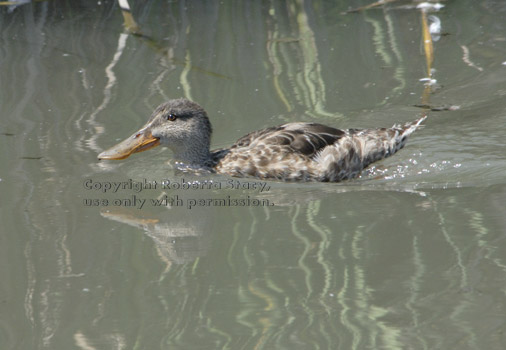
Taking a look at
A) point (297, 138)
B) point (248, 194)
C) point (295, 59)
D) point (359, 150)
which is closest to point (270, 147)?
point (297, 138)

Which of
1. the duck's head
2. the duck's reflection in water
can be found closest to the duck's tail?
the duck's head

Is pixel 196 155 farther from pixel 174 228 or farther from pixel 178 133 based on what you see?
pixel 174 228

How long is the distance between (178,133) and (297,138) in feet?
3.61

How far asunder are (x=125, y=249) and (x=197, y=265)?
581 millimetres

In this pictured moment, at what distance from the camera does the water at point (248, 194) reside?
4477 mm

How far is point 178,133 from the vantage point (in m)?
7.69

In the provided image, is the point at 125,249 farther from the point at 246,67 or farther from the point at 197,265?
the point at 246,67

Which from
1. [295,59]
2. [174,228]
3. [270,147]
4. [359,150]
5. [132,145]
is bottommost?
[174,228]

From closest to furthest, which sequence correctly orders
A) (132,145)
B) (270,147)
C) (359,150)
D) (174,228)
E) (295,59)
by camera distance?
(174,228), (270,147), (132,145), (359,150), (295,59)

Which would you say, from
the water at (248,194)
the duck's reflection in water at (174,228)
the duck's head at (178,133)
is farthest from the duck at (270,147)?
the duck's reflection in water at (174,228)

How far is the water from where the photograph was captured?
448 cm

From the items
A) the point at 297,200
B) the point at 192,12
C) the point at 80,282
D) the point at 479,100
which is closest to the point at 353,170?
the point at 297,200

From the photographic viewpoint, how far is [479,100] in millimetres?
8773

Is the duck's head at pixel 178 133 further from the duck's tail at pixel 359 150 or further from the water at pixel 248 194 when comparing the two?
the duck's tail at pixel 359 150
